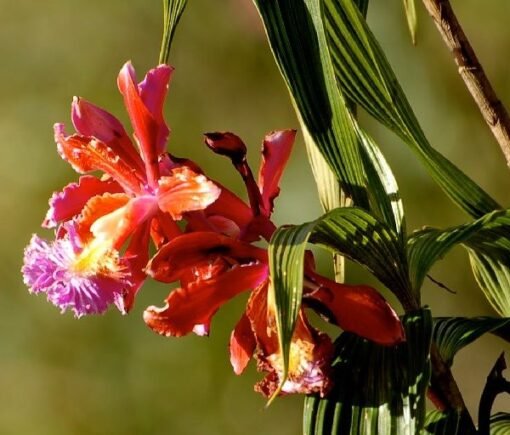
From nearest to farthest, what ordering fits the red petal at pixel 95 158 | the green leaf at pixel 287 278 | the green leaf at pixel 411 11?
the green leaf at pixel 287 278 < the red petal at pixel 95 158 < the green leaf at pixel 411 11

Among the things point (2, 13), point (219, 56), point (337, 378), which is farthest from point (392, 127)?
point (2, 13)

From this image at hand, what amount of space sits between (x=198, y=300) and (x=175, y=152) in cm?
103

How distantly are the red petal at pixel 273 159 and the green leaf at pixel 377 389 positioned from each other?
0.10 m

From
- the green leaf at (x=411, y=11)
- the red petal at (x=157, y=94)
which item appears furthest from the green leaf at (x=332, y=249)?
the green leaf at (x=411, y=11)

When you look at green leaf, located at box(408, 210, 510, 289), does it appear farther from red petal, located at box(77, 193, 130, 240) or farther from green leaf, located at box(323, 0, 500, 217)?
red petal, located at box(77, 193, 130, 240)

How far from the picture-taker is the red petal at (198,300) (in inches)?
18.4

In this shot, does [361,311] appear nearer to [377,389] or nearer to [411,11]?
[377,389]

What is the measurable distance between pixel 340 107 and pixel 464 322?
5.3 inches

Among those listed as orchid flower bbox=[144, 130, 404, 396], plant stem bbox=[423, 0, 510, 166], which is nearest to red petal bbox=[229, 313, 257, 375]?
orchid flower bbox=[144, 130, 404, 396]

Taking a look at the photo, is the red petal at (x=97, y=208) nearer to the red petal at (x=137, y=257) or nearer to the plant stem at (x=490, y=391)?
the red petal at (x=137, y=257)

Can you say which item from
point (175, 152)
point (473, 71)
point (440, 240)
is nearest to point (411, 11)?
point (473, 71)

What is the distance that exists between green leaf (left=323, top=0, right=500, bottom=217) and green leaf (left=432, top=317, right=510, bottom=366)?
91 millimetres

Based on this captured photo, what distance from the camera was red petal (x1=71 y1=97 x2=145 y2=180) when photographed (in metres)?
0.52

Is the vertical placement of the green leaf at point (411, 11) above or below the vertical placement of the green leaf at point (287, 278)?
above
